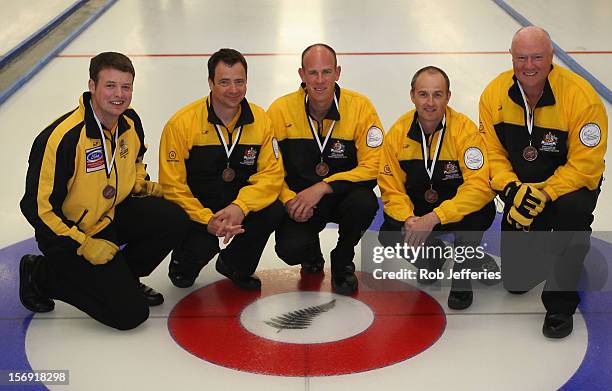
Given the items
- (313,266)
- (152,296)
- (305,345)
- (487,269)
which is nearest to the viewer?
(305,345)

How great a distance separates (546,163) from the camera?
3.94 meters

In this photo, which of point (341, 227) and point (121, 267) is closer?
point (121, 267)

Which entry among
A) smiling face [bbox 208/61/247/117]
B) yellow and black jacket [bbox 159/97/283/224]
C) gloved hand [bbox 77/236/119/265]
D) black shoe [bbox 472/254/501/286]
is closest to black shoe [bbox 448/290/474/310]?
black shoe [bbox 472/254/501/286]

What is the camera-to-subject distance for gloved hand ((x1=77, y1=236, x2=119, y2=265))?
3678 millimetres

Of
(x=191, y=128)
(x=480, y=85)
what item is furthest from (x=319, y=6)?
(x=191, y=128)

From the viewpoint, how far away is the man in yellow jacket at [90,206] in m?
3.56

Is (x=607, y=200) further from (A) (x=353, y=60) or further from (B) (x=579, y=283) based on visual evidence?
(A) (x=353, y=60)

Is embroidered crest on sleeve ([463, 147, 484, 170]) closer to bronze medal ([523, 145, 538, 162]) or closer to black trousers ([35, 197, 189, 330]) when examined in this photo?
bronze medal ([523, 145, 538, 162])

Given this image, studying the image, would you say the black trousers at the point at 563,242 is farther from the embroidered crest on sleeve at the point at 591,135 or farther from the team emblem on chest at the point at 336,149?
the team emblem on chest at the point at 336,149

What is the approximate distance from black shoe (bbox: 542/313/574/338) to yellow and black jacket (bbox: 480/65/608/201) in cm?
53

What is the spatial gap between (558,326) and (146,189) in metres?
2.02

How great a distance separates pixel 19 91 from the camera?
7.86m

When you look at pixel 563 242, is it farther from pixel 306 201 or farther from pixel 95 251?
pixel 95 251

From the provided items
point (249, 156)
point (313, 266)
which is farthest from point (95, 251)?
point (313, 266)
